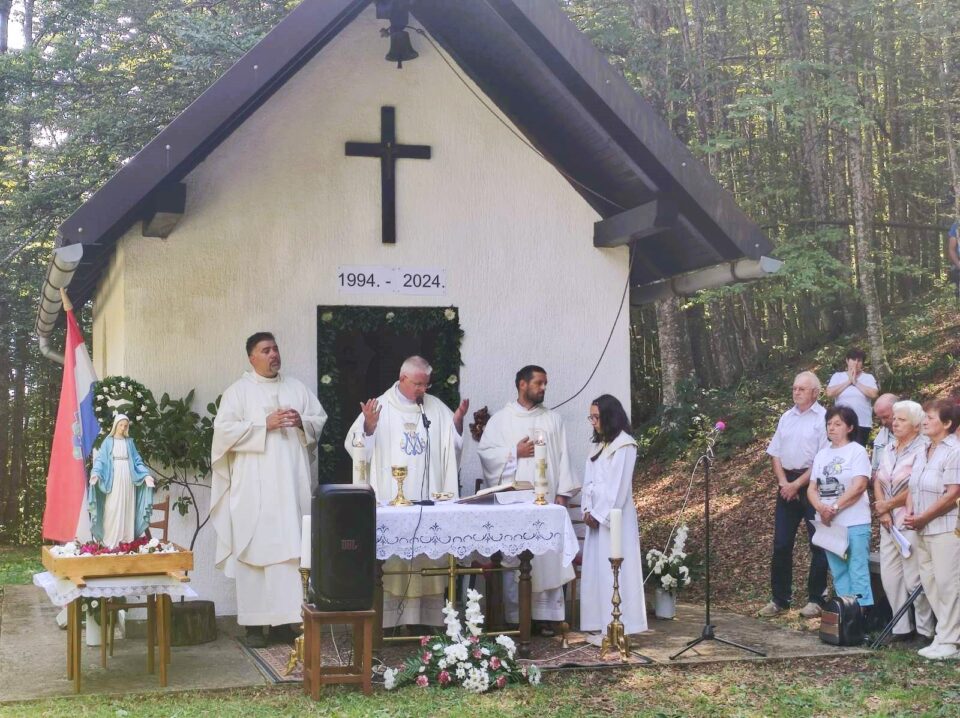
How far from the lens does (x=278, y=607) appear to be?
8523 mm

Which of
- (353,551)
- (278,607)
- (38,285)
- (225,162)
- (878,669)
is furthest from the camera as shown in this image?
(38,285)

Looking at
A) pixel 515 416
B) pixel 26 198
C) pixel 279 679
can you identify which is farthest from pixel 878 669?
pixel 26 198

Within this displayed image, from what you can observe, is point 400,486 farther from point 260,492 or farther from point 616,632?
point 616,632

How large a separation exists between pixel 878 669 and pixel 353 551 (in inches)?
134

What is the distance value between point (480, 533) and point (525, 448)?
1.22 meters

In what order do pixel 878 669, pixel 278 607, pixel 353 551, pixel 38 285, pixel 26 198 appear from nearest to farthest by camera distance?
pixel 353 551, pixel 878 669, pixel 278 607, pixel 26 198, pixel 38 285

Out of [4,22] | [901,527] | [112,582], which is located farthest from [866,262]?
[4,22]

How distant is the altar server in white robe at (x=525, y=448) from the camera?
883 cm

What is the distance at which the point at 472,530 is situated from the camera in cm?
769

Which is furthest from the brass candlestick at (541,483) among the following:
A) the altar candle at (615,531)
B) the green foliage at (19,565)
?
the green foliage at (19,565)

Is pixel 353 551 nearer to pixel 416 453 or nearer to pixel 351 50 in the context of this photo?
pixel 416 453

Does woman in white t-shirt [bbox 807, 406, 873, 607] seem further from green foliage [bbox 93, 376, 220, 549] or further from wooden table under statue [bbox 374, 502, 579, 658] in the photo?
green foliage [bbox 93, 376, 220, 549]

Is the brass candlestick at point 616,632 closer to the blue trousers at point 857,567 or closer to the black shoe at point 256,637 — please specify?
the blue trousers at point 857,567

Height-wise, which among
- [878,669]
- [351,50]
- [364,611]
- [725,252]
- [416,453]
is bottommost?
[878,669]
